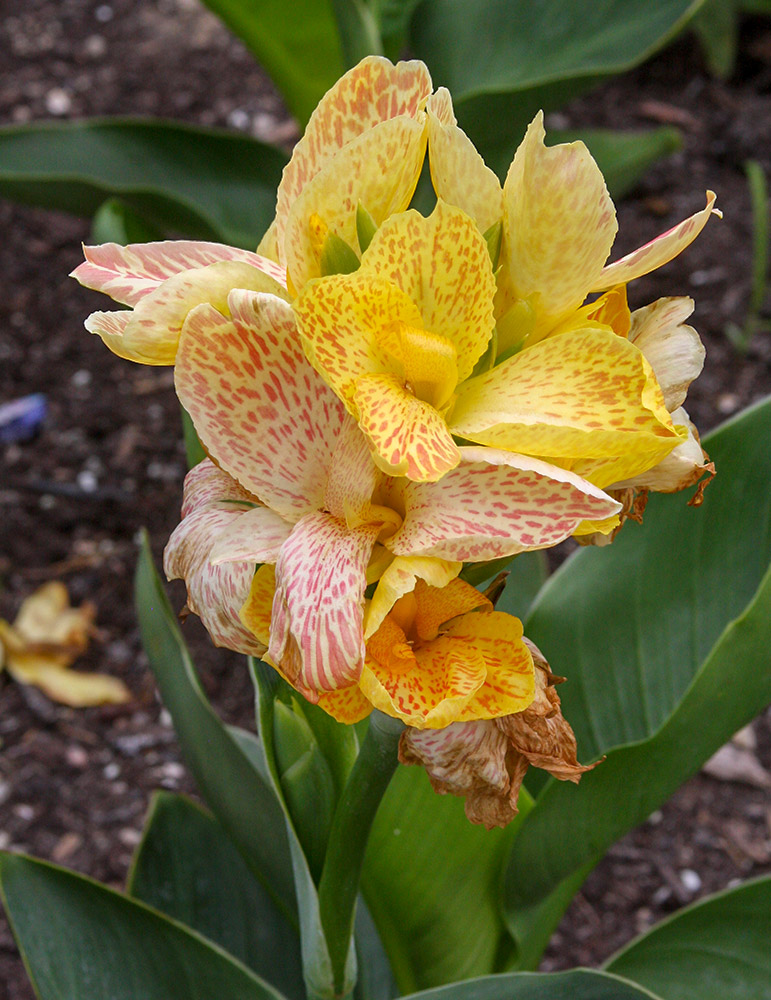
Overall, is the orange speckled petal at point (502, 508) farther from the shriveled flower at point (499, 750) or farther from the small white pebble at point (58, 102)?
the small white pebble at point (58, 102)

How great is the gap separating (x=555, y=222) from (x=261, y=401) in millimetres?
140

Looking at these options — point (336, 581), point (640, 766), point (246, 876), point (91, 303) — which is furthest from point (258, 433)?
point (91, 303)

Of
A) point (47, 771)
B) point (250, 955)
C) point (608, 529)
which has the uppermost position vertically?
point (608, 529)

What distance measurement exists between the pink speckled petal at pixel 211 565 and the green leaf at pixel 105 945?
0.36 m

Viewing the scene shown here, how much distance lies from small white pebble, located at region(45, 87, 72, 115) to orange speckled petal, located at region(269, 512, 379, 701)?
84.5 inches

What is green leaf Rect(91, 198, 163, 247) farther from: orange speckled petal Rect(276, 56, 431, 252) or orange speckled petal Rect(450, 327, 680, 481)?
orange speckled petal Rect(450, 327, 680, 481)

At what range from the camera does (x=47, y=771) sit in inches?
53.2

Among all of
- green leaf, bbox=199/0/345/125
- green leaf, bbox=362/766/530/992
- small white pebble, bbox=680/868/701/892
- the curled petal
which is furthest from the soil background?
the curled petal

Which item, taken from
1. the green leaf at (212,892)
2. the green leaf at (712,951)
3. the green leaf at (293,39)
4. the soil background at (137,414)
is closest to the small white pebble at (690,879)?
the soil background at (137,414)

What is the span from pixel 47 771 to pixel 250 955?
51 centimetres

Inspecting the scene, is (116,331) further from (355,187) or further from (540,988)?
(540,988)

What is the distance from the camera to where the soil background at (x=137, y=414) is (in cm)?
129

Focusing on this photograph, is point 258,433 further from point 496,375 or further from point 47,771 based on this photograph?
point 47,771

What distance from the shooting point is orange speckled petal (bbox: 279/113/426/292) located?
0.42 meters
